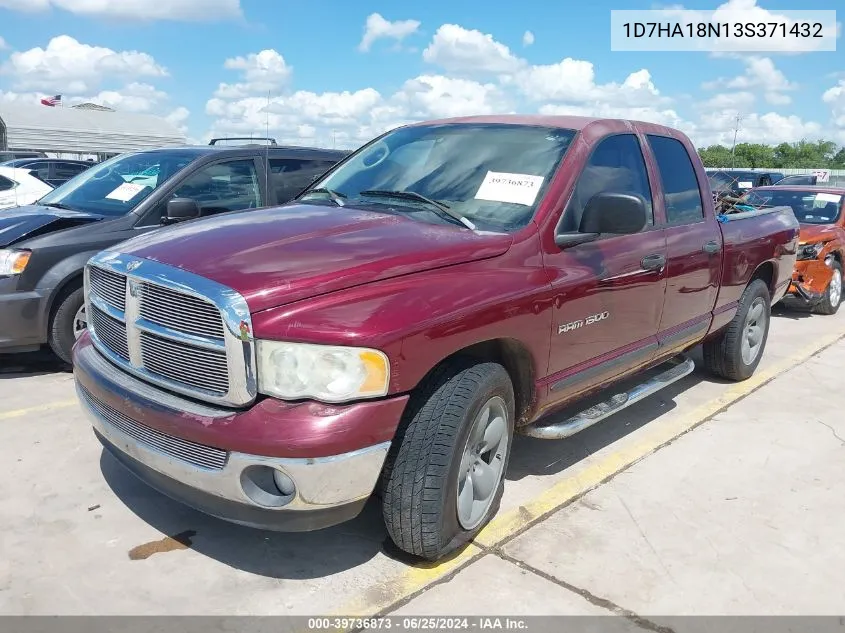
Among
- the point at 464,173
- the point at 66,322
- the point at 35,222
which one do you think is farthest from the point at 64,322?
the point at 464,173

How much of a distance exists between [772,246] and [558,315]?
317cm

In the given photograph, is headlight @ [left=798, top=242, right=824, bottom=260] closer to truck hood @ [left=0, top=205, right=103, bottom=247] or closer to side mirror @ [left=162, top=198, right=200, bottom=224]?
side mirror @ [left=162, top=198, right=200, bottom=224]

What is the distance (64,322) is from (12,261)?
1.79 feet

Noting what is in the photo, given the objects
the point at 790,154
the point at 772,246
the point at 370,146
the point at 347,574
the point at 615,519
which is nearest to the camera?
the point at 347,574

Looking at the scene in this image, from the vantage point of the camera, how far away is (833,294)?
8.94 metres

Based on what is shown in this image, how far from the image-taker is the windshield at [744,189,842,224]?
9.45 meters

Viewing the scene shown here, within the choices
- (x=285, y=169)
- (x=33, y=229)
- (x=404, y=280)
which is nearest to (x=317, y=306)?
(x=404, y=280)

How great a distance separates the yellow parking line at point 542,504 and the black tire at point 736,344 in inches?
5.3

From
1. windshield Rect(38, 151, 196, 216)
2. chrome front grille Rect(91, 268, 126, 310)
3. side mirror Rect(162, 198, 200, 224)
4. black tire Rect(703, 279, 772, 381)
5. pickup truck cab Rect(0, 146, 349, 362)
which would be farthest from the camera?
windshield Rect(38, 151, 196, 216)

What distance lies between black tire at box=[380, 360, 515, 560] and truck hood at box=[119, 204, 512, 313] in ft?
1.63

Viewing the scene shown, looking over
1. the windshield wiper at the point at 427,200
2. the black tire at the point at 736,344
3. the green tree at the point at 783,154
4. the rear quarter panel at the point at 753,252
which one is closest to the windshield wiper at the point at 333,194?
the windshield wiper at the point at 427,200

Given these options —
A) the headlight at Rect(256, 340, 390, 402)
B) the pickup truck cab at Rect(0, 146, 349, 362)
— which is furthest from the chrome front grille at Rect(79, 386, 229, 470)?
the pickup truck cab at Rect(0, 146, 349, 362)

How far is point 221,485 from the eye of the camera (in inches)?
105

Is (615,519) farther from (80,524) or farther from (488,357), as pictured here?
(80,524)
